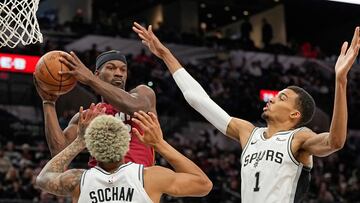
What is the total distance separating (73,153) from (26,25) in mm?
1748

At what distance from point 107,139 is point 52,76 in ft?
3.41

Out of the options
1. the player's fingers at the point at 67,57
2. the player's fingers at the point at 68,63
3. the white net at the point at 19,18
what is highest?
the white net at the point at 19,18

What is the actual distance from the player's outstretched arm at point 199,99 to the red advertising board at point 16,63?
37.1 ft

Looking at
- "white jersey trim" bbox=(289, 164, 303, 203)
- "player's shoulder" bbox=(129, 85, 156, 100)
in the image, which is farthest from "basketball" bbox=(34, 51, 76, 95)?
"white jersey trim" bbox=(289, 164, 303, 203)

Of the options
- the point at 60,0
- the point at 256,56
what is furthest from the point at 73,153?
the point at 60,0

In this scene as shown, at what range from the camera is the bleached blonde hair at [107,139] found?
357 cm

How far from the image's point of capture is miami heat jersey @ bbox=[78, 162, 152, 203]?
12.0 ft

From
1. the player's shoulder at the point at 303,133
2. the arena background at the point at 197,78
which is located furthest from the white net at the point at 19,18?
the arena background at the point at 197,78

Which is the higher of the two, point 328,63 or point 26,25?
point 26,25

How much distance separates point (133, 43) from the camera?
18.5m

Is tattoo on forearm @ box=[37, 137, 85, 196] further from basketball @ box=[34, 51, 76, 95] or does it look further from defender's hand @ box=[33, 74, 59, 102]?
defender's hand @ box=[33, 74, 59, 102]

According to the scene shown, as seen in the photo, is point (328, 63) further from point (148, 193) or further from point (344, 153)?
point (148, 193)

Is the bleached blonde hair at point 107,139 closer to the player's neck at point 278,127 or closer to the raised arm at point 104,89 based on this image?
the raised arm at point 104,89

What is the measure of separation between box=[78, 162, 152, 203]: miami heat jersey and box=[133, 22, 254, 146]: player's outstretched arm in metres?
1.00
